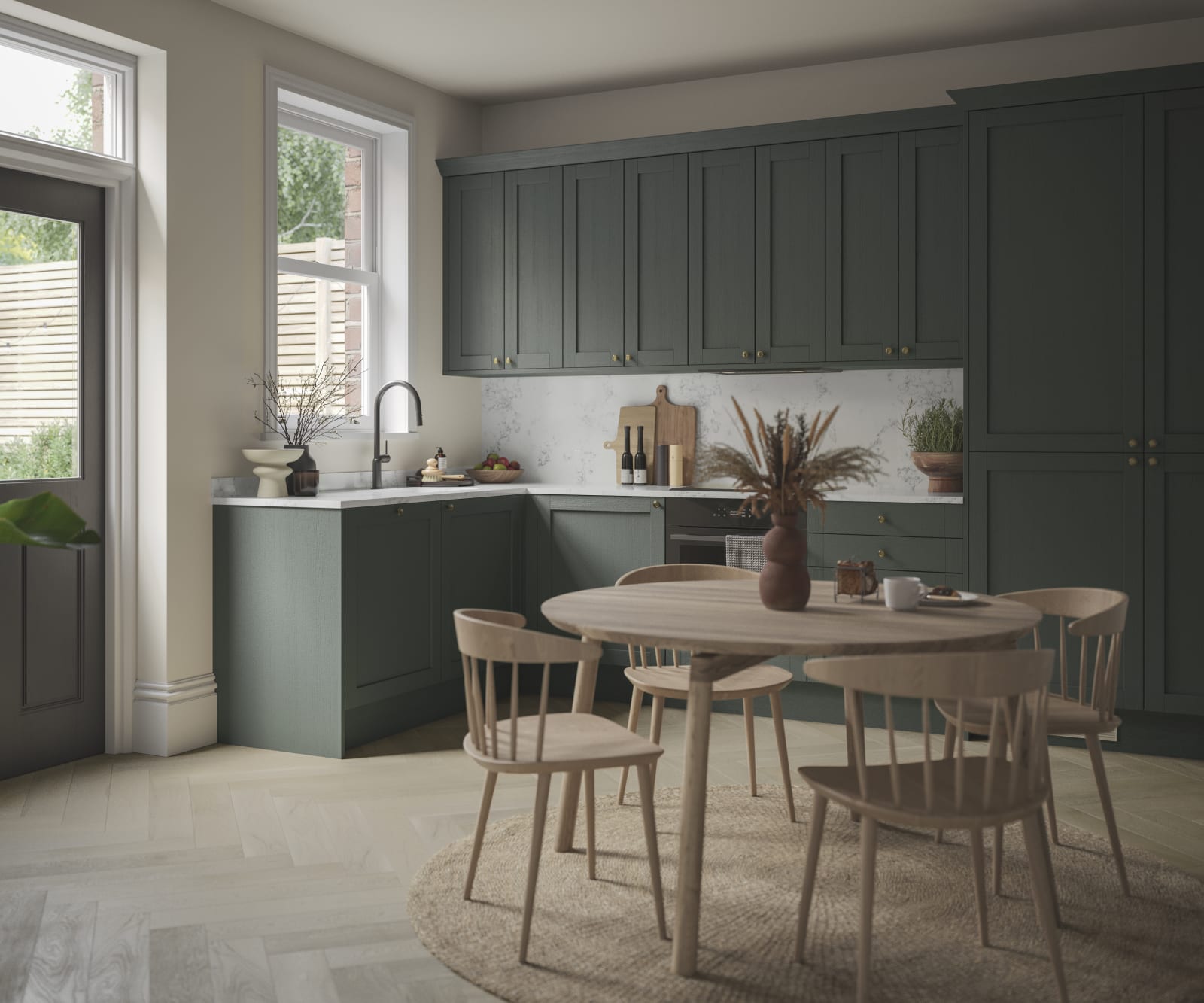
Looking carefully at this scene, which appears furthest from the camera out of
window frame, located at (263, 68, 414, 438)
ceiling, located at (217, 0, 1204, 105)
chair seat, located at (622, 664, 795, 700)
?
window frame, located at (263, 68, 414, 438)

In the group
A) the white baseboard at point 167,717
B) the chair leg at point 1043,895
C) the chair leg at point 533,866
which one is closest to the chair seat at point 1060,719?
the chair leg at point 1043,895

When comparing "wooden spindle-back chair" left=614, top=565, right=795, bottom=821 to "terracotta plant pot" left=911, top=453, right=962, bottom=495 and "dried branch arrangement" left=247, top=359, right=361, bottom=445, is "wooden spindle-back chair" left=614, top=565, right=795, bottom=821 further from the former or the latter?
"dried branch arrangement" left=247, top=359, right=361, bottom=445

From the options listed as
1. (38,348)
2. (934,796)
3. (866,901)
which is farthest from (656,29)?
(866,901)

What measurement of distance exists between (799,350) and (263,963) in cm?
333

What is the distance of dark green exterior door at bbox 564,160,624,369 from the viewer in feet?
17.8

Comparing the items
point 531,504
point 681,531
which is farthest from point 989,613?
point 531,504

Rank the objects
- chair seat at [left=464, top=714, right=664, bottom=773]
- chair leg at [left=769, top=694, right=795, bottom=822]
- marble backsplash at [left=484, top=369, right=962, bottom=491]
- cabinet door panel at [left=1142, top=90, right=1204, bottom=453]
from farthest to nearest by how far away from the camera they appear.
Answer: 1. marble backsplash at [left=484, top=369, right=962, bottom=491]
2. cabinet door panel at [left=1142, top=90, right=1204, bottom=453]
3. chair leg at [left=769, top=694, right=795, bottom=822]
4. chair seat at [left=464, top=714, right=664, bottom=773]

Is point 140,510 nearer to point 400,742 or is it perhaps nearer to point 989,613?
point 400,742

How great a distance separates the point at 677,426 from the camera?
5688mm

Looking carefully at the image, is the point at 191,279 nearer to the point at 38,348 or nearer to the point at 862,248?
the point at 38,348

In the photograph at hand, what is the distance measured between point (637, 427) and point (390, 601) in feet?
5.46

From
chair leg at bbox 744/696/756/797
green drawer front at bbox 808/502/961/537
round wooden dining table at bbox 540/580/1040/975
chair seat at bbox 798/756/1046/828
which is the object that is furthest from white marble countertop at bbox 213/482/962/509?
chair seat at bbox 798/756/1046/828

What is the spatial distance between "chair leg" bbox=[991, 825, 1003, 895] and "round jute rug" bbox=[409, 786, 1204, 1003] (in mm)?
43

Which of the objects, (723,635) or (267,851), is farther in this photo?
(267,851)
